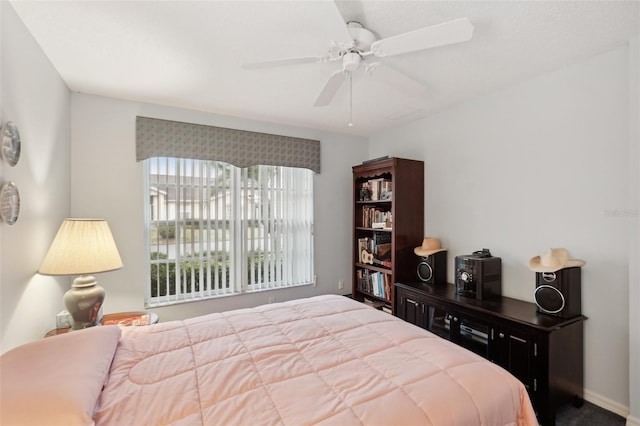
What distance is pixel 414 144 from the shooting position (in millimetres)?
3600

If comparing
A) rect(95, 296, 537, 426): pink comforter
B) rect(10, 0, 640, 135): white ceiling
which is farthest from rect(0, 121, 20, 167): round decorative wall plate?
rect(95, 296, 537, 426): pink comforter

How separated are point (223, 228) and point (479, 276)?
2.56 m

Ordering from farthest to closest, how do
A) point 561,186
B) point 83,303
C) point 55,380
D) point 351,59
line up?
point 561,186 < point 83,303 < point 351,59 < point 55,380

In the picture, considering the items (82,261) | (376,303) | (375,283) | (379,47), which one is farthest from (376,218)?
(82,261)

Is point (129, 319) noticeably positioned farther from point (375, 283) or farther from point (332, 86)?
point (375, 283)

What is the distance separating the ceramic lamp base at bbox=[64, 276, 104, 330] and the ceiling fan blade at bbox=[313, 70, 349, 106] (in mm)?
2036

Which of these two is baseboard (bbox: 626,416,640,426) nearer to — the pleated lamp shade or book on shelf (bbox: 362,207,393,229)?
book on shelf (bbox: 362,207,393,229)

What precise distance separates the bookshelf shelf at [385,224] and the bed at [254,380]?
1666mm

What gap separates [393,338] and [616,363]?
1.65m

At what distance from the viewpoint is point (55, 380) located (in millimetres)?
1046

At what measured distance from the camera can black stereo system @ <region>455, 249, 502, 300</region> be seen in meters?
2.54

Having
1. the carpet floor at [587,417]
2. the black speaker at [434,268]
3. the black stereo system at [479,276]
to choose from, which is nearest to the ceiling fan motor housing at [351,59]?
the black stereo system at [479,276]

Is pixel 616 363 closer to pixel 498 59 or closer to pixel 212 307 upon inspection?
pixel 498 59

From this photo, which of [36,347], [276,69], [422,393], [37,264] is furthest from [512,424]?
[37,264]
